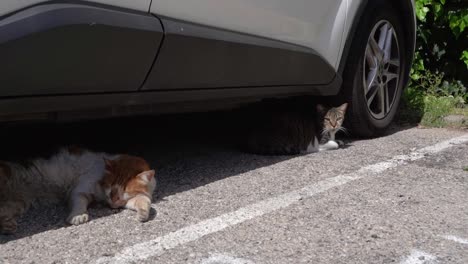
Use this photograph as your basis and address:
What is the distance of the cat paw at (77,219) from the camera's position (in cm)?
282

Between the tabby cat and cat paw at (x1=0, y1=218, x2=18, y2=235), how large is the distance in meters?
2.00

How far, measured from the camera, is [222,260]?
2.48 metres

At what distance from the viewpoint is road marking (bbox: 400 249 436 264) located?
2557 millimetres

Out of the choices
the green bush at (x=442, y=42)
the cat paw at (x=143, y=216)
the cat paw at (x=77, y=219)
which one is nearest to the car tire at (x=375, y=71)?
the green bush at (x=442, y=42)

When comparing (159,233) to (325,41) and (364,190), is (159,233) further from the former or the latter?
(325,41)

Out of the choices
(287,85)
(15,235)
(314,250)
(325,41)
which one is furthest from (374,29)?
(15,235)

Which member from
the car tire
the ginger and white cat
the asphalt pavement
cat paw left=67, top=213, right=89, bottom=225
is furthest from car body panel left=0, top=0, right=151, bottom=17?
the car tire

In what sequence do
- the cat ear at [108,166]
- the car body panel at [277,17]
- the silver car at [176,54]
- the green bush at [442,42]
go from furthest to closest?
the green bush at [442,42] < the cat ear at [108,166] < the car body panel at [277,17] < the silver car at [176,54]

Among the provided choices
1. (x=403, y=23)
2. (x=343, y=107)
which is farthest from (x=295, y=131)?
(x=403, y=23)

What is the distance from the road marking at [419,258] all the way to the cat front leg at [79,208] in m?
1.38

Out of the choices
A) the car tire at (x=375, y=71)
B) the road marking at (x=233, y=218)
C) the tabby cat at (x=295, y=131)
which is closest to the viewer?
the road marking at (x=233, y=218)

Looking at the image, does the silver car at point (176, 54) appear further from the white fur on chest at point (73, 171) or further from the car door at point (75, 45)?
the white fur on chest at point (73, 171)

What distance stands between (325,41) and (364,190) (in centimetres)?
118

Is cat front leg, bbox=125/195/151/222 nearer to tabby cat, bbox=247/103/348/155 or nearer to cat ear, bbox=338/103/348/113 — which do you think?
tabby cat, bbox=247/103/348/155
